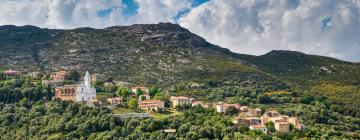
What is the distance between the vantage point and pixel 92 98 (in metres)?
103

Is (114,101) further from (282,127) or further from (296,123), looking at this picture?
(296,123)

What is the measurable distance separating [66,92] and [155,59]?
178 ft

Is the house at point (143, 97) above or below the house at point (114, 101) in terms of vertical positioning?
above

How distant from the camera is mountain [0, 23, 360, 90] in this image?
141m

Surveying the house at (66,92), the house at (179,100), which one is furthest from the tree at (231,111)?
the house at (66,92)

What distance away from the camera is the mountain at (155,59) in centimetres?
14112

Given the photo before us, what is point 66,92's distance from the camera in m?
104

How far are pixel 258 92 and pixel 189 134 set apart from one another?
4673 centimetres

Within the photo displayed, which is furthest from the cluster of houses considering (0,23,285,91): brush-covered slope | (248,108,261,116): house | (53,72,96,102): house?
(0,23,285,91): brush-covered slope

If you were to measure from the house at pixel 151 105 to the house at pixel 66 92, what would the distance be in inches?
529

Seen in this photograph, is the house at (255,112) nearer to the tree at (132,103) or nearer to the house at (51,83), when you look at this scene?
the tree at (132,103)

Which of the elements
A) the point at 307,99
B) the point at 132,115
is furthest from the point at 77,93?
the point at 307,99

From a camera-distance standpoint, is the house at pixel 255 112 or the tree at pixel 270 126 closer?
the tree at pixel 270 126

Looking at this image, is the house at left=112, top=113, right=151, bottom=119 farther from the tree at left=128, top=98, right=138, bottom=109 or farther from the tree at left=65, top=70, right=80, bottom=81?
the tree at left=65, top=70, right=80, bottom=81
